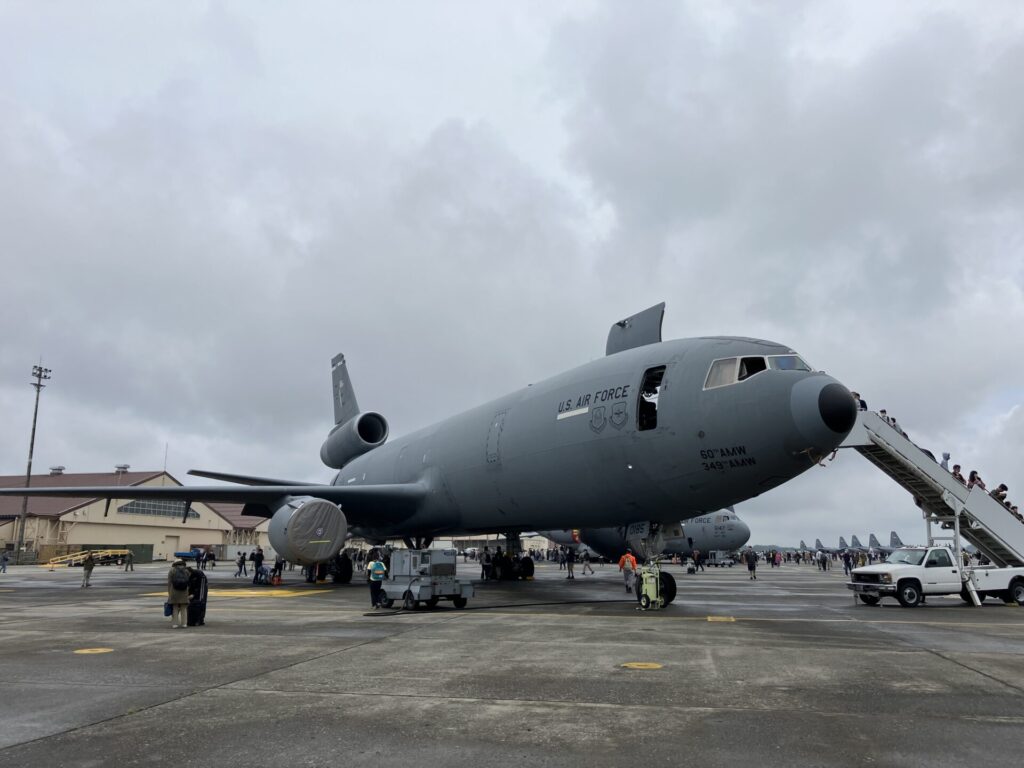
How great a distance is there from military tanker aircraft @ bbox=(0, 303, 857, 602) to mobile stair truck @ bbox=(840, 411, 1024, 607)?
7.37 m

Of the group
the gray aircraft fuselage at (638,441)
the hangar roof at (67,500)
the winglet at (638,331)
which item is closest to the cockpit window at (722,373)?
the gray aircraft fuselage at (638,441)

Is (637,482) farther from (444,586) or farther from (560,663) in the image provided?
(560,663)

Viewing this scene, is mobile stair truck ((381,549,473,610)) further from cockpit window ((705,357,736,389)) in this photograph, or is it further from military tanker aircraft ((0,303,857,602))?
cockpit window ((705,357,736,389))

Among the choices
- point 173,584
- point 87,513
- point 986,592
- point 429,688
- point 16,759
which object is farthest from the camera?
point 87,513

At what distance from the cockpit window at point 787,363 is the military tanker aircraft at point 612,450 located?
2 centimetres

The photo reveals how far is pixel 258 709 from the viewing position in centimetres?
597

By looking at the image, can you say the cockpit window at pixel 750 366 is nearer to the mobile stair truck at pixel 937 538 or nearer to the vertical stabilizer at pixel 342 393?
the mobile stair truck at pixel 937 538

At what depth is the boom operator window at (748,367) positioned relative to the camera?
12.8m

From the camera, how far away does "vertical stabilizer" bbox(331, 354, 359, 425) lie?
36438 mm

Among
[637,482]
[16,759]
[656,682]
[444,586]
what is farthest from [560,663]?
[444,586]

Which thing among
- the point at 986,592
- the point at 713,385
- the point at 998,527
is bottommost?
the point at 986,592

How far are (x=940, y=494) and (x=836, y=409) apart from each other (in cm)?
1185

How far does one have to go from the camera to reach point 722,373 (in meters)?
13.1

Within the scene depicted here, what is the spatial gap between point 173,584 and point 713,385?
9975 mm
